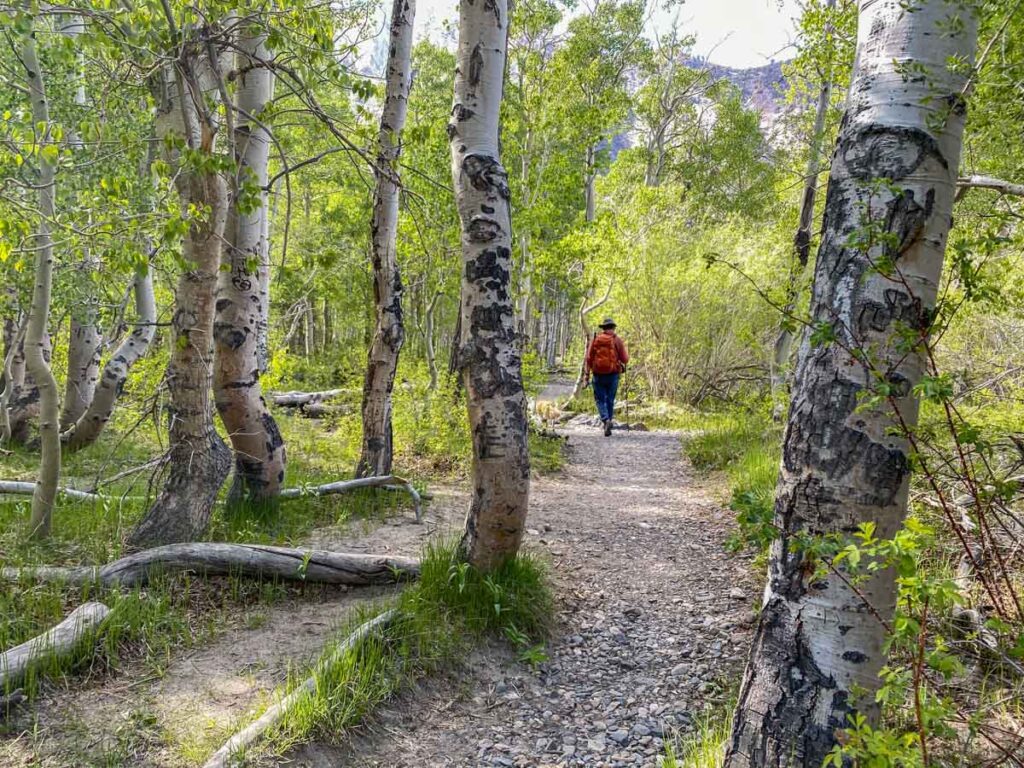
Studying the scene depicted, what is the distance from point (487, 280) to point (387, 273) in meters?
2.61

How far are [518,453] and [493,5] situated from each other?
2.59 m

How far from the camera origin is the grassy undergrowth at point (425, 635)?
256 cm

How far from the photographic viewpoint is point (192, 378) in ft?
13.1

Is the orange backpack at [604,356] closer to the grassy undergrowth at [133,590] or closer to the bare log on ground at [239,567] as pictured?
the grassy undergrowth at [133,590]

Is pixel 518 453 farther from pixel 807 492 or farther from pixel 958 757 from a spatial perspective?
pixel 958 757

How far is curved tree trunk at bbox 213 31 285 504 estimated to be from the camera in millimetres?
4426

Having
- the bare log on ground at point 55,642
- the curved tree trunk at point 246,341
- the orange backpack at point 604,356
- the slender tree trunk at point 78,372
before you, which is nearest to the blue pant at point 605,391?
the orange backpack at point 604,356

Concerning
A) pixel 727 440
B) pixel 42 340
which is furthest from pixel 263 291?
pixel 727 440

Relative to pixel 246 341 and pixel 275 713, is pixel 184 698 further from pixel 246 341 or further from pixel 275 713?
pixel 246 341

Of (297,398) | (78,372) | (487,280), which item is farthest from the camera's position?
(297,398)

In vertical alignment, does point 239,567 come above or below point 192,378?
below

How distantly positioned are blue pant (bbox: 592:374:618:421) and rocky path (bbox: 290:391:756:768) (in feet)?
15.4

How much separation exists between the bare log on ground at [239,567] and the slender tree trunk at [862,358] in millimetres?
2574

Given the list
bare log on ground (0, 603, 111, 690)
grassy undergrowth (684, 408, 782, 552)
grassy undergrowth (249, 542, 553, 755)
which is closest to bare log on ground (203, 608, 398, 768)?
grassy undergrowth (249, 542, 553, 755)
